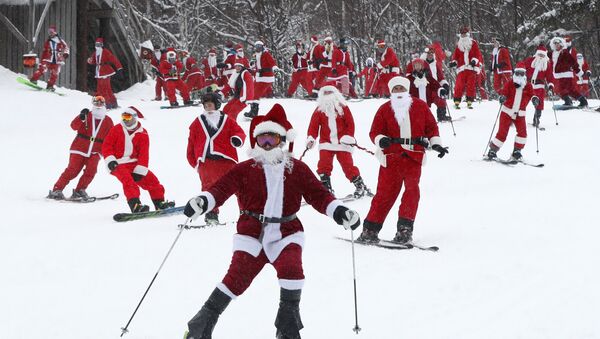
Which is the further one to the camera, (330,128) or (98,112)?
(98,112)

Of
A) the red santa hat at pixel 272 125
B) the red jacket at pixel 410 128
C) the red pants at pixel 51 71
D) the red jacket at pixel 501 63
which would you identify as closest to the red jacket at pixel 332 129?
the red jacket at pixel 410 128

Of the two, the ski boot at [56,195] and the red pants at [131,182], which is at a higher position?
the red pants at [131,182]

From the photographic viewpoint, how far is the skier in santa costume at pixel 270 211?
12.2ft

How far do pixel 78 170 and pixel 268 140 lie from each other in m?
6.20

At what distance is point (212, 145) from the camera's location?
722 centimetres

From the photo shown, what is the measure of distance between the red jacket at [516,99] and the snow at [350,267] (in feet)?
2.88

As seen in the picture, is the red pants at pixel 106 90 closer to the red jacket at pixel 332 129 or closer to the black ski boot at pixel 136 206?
the black ski boot at pixel 136 206

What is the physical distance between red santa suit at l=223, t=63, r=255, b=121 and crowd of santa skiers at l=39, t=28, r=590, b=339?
23 mm

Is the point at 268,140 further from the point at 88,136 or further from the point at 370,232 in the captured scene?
the point at 88,136

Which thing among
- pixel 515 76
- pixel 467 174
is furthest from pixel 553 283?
pixel 515 76

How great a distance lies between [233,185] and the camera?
13.1 ft

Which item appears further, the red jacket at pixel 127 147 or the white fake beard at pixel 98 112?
the white fake beard at pixel 98 112

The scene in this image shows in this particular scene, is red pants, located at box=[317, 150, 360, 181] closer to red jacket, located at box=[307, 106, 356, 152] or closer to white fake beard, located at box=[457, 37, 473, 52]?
red jacket, located at box=[307, 106, 356, 152]

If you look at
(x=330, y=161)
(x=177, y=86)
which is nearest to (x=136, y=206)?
(x=330, y=161)
